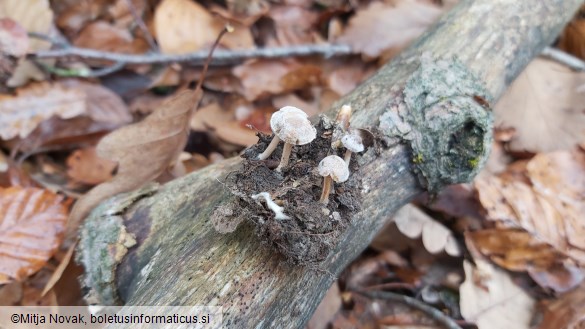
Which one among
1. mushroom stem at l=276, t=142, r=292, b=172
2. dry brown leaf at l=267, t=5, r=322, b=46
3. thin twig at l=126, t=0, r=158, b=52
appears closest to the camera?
mushroom stem at l=276, t=142, r=292, b=172

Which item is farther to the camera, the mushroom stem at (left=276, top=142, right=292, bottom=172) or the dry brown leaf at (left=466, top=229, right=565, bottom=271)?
the dry brown leaf at (left=466, top=229, right=565, bottom=271)

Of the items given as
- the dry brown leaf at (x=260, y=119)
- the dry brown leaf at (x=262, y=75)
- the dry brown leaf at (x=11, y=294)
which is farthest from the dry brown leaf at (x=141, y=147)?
the dry brown leaf at (x=262, y=75)

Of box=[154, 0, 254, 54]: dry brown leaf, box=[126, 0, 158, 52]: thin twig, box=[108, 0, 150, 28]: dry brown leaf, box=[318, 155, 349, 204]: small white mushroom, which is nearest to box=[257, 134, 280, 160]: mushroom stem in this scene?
box=[318, 155, 349, 204]: small white mushroom

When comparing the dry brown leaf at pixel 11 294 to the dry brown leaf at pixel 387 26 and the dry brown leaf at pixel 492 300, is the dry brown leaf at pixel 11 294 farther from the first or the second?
the dry brown leaf at pixel 387 26

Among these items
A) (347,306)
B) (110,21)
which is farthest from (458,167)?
(110,21)

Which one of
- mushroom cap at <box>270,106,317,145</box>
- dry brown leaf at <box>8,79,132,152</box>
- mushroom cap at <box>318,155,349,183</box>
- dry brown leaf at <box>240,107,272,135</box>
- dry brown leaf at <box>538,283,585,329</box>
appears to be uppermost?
mushroom cap at <box>270,106,317,145</box>

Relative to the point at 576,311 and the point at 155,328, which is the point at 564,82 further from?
the point at 155,328

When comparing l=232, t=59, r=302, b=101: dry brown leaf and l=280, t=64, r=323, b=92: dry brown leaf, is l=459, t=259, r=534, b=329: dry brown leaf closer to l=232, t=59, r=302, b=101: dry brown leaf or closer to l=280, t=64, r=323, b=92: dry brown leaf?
l=280, t=64, r=323, b=92: dry brown leaf
